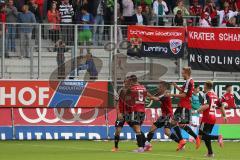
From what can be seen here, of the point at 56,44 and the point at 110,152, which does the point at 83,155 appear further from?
the point at 56,44

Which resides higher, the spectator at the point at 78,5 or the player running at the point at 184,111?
the spectator at the point at 78,5

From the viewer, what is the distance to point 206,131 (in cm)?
2350

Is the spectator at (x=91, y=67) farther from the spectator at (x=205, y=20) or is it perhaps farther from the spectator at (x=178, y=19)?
the spectator at (x=205, y=20)

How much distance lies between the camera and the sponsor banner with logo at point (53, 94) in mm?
32312

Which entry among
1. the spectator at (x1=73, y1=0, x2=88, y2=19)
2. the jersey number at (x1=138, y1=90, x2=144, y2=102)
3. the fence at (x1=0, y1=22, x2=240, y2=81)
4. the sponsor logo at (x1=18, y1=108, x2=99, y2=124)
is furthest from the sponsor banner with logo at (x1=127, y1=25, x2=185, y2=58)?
the jersey number at (x1=138, y1=90, x2=144, y2=102)

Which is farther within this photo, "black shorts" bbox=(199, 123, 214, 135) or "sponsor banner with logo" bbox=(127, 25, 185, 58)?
"sponsor banner with logo" bbox=(127, 25, 185, 58)

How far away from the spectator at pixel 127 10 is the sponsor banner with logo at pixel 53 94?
3.54m

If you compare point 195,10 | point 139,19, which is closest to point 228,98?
point 139,19

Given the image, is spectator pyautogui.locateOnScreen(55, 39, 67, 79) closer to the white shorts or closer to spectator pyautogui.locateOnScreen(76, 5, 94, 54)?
spectator pyautogui.locateOnScreen(76, 5, 94, 54)

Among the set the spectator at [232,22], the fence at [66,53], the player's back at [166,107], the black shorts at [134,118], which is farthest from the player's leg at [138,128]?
the spectator at [232,22]

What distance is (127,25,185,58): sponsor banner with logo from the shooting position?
33.0 meters

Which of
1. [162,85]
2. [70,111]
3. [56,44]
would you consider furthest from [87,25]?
[162,85]

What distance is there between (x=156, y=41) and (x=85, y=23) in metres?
2.76

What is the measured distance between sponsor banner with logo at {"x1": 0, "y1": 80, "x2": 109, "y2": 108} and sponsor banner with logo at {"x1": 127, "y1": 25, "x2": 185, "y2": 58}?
1808mm
